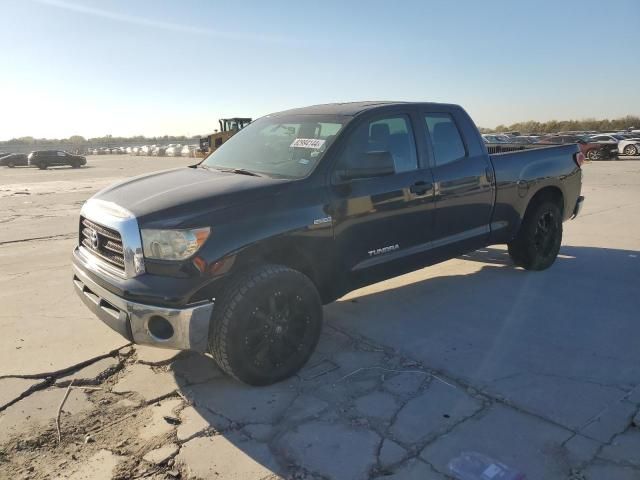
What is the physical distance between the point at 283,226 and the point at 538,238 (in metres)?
3.66

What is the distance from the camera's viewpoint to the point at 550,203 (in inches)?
227

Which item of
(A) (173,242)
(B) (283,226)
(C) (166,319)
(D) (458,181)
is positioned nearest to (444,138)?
(D) (458,181)

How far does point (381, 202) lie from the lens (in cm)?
391

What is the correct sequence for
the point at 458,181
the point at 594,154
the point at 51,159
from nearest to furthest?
the point at 458,181, the point at 594,154, the point at 51,159

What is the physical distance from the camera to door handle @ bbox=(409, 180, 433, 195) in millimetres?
4171

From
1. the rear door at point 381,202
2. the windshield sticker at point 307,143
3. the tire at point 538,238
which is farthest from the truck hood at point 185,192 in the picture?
the tire at point 538,238

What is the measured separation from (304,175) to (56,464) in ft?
7.56

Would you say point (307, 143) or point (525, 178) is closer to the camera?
point (307, 143)

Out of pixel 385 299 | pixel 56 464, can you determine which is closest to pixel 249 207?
pixel 56 464

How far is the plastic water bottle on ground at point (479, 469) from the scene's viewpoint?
7.96ft

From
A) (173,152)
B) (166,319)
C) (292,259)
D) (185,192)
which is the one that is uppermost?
(173,152)

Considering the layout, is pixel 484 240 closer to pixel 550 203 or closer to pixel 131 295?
pixel 550 203

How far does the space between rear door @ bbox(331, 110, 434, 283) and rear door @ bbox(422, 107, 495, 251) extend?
0.58 ft

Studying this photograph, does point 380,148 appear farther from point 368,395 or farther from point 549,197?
point 549,197
